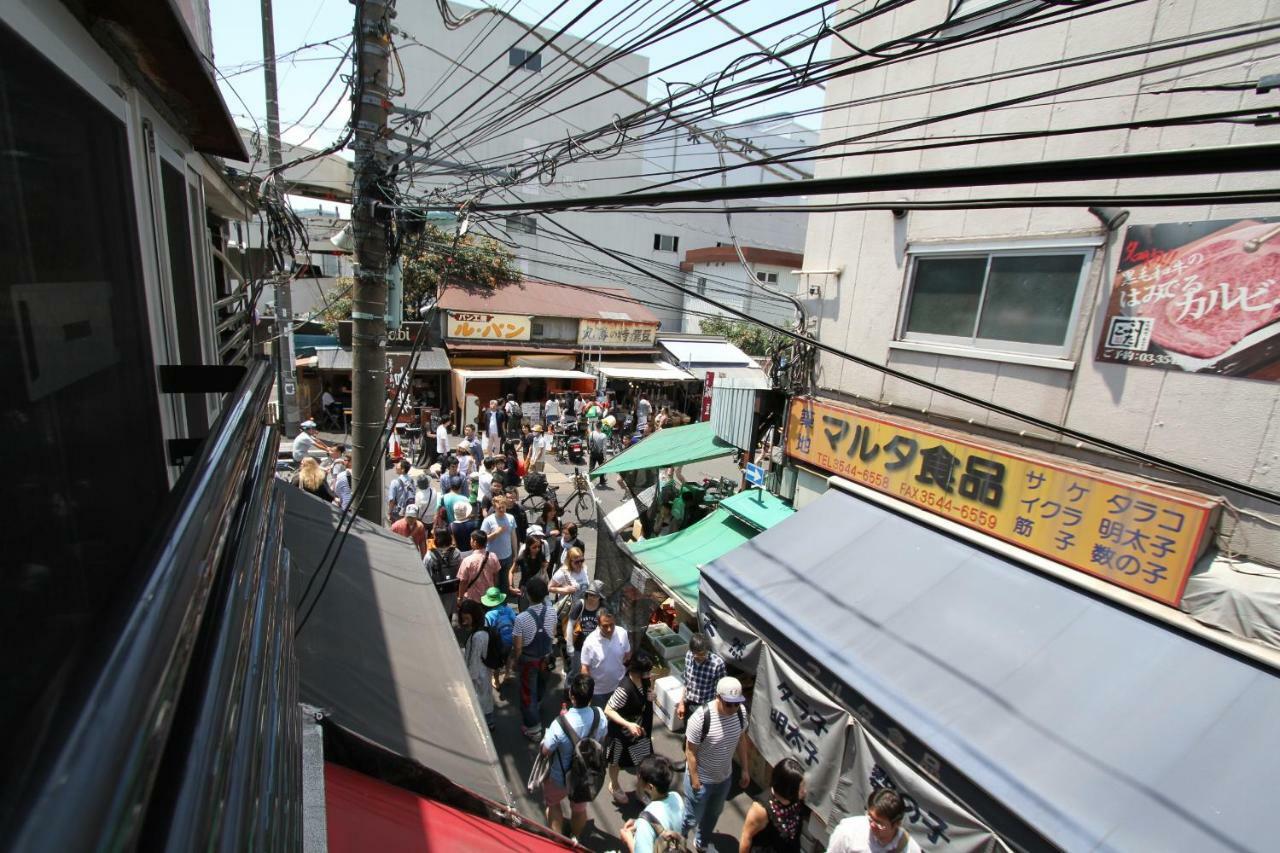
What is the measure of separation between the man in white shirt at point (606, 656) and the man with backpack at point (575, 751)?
0.76m

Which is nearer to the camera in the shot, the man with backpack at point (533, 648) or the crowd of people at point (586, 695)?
the crowd of people at point (586, 695)

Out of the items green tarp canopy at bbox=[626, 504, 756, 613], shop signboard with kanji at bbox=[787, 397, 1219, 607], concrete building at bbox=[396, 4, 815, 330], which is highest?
concrete building at bbox=[396, 4, 815, 330]

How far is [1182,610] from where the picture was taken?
452cm

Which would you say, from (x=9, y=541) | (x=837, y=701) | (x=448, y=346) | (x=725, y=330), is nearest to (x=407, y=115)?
(x=9, y=541)

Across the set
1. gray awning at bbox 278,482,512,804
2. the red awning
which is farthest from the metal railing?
gray awning at bbox 278,482,512,804

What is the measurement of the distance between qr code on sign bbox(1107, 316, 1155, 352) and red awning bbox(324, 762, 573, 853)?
5528 millimetres

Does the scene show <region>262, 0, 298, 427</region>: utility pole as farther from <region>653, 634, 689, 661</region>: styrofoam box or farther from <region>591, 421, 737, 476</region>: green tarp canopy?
<region>653, 634, 689, 661</region>: styrofoam box

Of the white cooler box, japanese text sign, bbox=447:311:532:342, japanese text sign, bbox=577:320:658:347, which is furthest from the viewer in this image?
japanese text sign, bbox=577:320:658:347

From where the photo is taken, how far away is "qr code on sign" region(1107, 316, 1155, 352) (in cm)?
488

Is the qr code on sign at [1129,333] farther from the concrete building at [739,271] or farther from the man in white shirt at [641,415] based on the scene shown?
the concrete building at [739,271]

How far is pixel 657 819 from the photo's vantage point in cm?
389

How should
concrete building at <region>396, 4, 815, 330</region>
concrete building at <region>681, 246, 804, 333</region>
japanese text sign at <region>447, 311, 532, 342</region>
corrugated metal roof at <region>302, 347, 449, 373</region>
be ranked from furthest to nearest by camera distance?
concrete building at <region>681, 246, 804, 333</region> < concrete building at <region>396, 4, 815, 330</region> < japanese text sign at <region>447, 311, 532, 342</region> < corrugated metal roof at <region>302, 347, 449, 373</region>

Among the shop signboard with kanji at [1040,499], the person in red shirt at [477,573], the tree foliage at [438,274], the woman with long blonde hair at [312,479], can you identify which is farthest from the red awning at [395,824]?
the tree foliage at [438,274]

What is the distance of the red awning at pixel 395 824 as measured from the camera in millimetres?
2332
